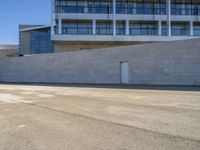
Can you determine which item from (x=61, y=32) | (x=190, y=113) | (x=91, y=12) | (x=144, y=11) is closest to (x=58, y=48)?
(x=61, y=32)

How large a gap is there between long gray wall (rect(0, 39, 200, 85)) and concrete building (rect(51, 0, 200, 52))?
28.4 ft

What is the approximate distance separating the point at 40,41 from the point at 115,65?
3225 centimetres

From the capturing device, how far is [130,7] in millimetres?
40906

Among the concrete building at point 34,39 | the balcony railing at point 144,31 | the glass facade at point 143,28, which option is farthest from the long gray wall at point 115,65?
the concrete building at point 34,39

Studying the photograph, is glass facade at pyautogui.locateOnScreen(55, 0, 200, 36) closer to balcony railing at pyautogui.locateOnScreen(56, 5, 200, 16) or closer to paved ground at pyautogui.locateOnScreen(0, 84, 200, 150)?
balcony railing at pyautogui.locateOnScreen(56, 5, 200, 16)

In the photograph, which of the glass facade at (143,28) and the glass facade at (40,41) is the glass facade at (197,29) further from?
the glass facade at (40,41)

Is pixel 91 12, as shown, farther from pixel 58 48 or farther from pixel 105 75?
pixel 105 75

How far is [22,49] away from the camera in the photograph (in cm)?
5384

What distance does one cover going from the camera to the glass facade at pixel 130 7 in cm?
3981

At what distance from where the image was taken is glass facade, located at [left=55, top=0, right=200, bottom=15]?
3981cm

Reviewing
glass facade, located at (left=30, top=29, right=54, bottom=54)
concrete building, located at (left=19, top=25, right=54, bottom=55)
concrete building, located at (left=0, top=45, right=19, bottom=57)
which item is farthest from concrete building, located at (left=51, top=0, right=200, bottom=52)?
concrete building, located at (left=0, top=45, right=19, bottom=57)

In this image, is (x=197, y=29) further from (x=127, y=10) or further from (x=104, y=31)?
(x=104, y=31)

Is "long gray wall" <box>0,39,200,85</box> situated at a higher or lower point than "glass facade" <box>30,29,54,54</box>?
lower

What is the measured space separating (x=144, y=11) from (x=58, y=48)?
589 inches
